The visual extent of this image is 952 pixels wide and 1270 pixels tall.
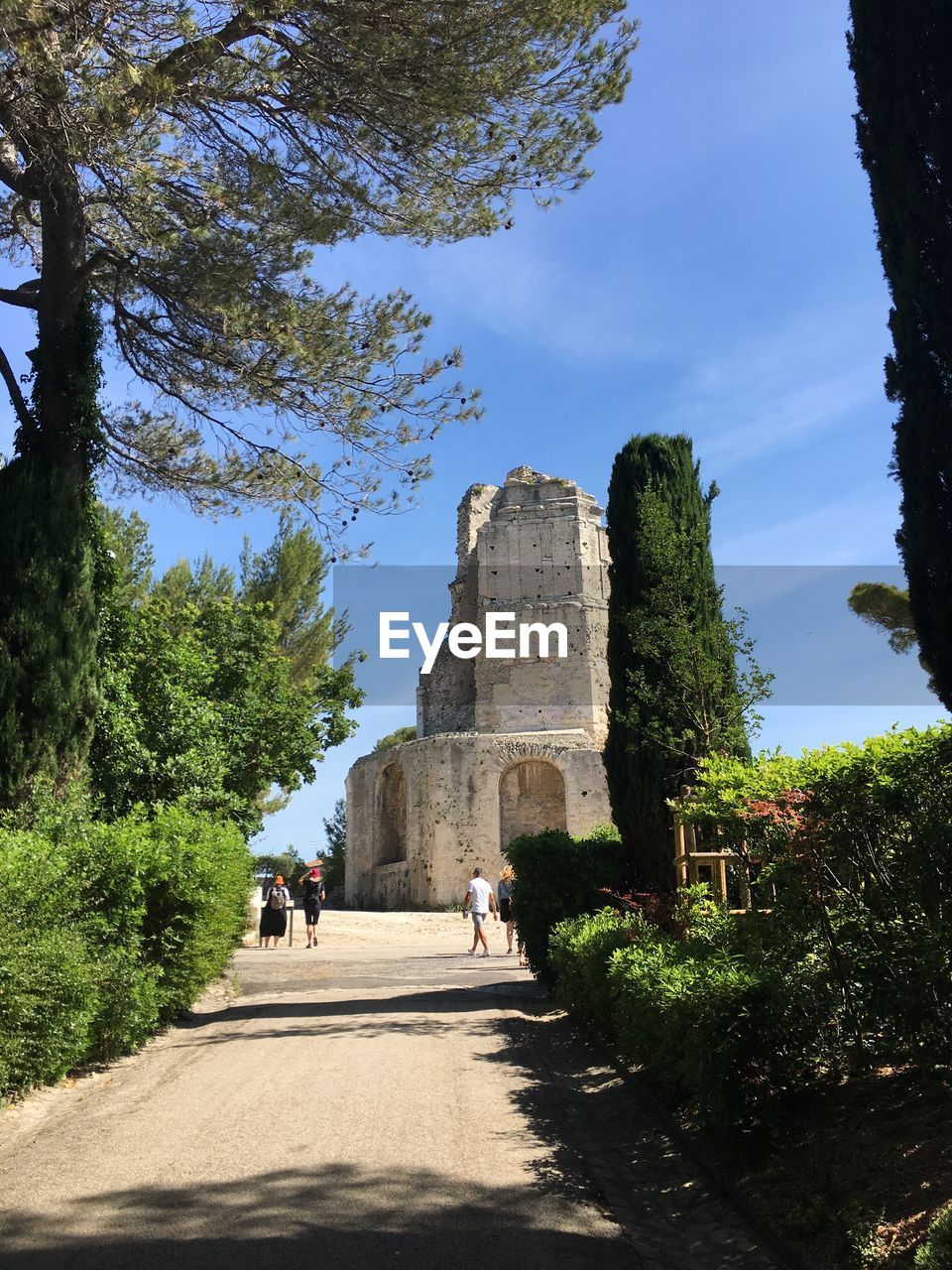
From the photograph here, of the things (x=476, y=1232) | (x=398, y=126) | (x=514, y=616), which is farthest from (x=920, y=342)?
(x=514, y=616)


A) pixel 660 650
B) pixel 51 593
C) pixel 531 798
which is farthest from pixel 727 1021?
pixel 531 798

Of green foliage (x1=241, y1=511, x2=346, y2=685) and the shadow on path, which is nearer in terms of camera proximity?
the shadow on path

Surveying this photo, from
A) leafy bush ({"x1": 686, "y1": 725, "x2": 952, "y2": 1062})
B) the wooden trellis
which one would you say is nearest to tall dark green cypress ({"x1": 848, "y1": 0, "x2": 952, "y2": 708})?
leafy bush ({"x1": 686, "y1": 725, "x2": 952, "y2": 1062})

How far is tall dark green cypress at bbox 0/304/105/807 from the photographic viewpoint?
825 centimetres

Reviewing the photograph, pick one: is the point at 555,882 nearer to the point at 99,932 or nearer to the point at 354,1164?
the point at 99,932

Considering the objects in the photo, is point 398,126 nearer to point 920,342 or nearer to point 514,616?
point 920,342

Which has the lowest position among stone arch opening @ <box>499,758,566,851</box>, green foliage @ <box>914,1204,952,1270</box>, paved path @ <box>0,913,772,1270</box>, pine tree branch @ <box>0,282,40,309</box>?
paved path @ <box>0,913,772,1270</box>

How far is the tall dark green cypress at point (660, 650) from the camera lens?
881 centimetres

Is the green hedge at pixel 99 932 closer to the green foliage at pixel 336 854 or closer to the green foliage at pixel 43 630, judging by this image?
the green foliage at pixel 43 630

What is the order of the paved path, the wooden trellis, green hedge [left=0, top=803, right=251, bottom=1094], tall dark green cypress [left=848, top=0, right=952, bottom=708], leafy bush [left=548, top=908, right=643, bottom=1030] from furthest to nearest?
the wooden trellis → leafy bush [left=548, top=908, right=643, bottom=1030] → green hedge [left=0, top=803, right=251, bottom=1094] → tall dark green cypress [left=848, top=0, right=952, bottom=708] → the paved path

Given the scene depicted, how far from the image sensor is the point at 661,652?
9.31m

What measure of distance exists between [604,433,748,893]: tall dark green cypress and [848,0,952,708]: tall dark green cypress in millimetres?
4489

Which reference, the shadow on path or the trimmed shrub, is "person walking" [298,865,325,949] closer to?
the trimmed shrub

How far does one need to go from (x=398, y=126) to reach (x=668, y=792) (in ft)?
22.3
